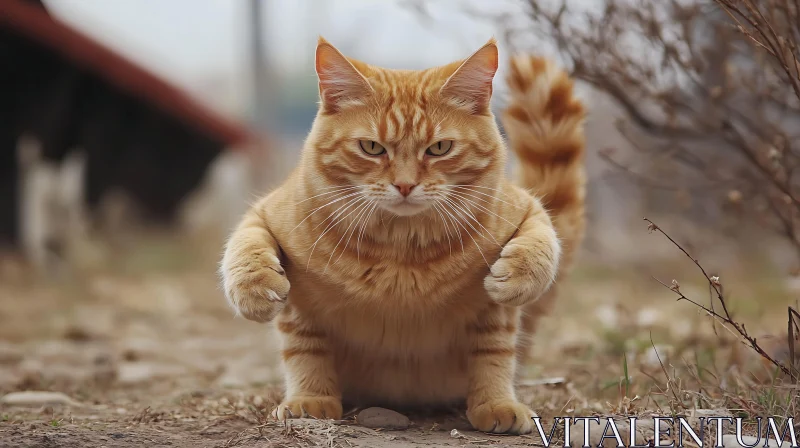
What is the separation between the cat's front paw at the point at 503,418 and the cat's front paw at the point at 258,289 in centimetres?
70

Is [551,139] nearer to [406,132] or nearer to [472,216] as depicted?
[472,216]

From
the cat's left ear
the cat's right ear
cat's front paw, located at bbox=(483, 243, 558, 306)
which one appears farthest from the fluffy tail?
the cat's right ear

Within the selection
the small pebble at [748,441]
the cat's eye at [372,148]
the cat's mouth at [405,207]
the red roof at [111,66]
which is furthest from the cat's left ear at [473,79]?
the red roof at [111,66]

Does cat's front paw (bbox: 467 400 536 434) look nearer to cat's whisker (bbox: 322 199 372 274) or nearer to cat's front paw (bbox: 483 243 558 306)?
cat's front paw (bbox: 483 243 558 306)

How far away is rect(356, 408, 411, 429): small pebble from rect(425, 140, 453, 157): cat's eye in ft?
2.67

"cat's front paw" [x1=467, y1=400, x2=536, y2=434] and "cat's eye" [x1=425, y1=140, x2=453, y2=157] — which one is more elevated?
"cat's eye" [x1=425, y1=140, x2=453, y2=157]

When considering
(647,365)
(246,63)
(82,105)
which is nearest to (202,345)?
Answer: (647,365)

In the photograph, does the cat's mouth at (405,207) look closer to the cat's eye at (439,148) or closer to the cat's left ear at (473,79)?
the cat's eye at (439,148)

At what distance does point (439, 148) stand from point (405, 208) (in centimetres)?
23

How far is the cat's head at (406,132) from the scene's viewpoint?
236cm

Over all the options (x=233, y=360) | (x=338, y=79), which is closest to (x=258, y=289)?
(x=338, y=79)

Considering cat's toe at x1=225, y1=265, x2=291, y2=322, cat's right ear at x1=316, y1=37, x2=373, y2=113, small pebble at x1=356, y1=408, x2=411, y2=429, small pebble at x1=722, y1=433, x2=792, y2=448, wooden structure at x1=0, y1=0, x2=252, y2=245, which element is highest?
wooden structure at x1=0, y1=0, x2=252, y2=245

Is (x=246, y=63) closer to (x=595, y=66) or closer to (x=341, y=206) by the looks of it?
(x=595, y=66)

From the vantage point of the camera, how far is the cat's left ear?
2492 millimetres
